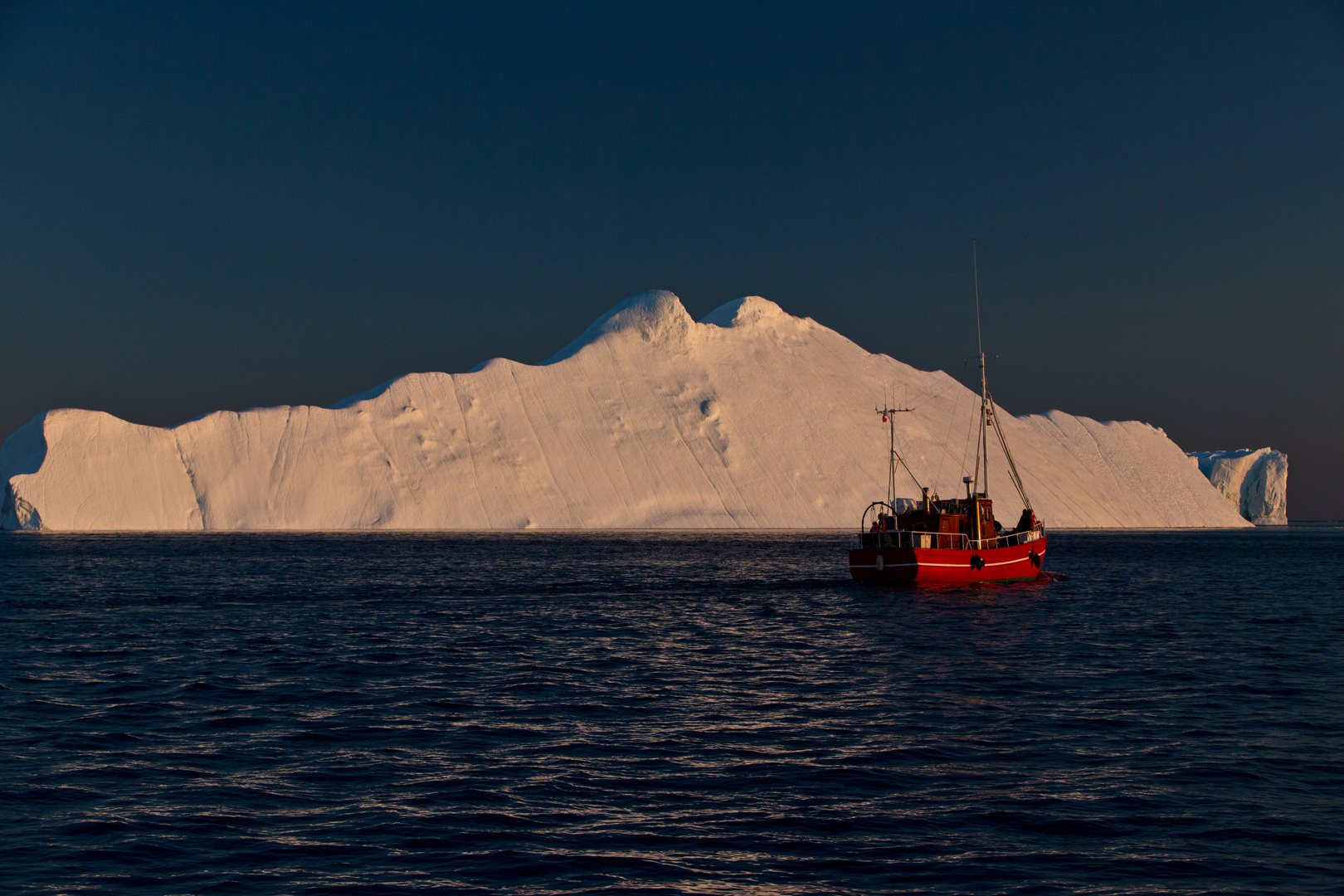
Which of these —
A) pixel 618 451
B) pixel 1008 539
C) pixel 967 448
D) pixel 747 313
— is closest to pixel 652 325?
pixel 747 313

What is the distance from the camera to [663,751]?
50.7 feet

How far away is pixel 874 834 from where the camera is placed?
38.0ft

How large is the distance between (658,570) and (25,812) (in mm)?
44495

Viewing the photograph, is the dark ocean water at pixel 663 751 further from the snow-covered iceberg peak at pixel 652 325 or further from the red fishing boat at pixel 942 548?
the snow-covered iceberg peak at pixel 652 325

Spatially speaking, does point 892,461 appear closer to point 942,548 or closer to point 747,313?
point 942,548

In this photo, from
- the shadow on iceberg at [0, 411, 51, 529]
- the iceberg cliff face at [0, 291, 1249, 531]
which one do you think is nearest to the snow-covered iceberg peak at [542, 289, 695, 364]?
the iceberg cliff face at [0, 291, 1249, 531]

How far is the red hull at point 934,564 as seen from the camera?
47.5 meters

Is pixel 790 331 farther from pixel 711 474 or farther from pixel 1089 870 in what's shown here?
pixel 1089 870

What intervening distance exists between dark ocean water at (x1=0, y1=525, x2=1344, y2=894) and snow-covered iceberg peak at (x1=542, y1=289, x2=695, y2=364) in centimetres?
11086

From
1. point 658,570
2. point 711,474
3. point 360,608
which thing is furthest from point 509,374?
point 360,608

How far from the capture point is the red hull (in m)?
47.5

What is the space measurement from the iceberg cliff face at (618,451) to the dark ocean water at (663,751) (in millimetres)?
80417

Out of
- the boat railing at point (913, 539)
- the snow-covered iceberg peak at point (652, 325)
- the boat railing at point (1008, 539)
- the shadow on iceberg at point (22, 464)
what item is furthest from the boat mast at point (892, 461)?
the shadow on iceberg at point (22, 464)

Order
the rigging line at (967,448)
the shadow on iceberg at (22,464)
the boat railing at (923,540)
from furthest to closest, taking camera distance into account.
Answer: the rigging line at (967,448) < the shadow on iceberg at (22,464) < the boat railing at (923,540)
